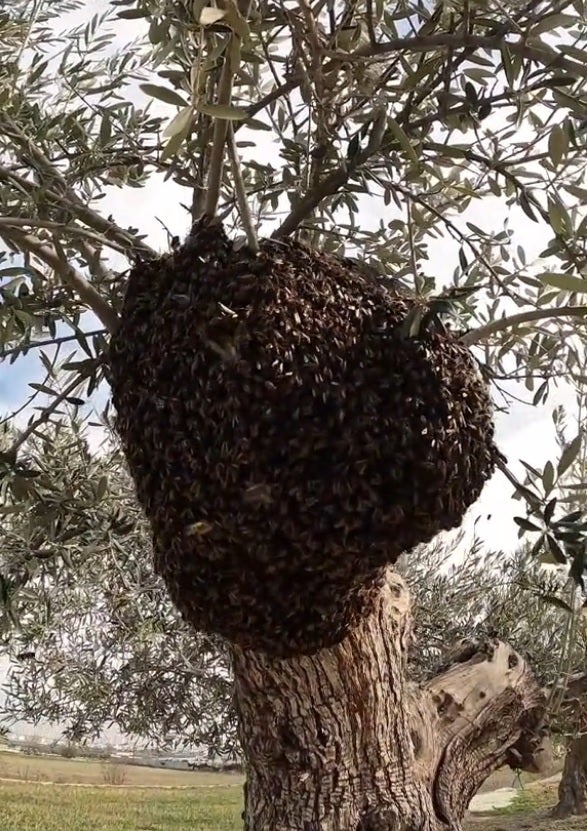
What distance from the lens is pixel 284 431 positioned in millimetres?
1525

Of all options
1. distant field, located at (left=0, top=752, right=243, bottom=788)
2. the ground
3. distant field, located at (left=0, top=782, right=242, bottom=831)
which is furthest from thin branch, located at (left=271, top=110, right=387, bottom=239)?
distant field, located at (left=0, top=782, right=242, bottom=831)

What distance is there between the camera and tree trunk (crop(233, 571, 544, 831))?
1.98m

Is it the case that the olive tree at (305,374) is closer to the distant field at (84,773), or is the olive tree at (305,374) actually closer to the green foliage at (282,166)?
the green foliage at (282,166)

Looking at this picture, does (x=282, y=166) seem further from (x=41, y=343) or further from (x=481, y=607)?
(x=481, y=607)

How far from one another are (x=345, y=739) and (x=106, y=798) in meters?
7.25

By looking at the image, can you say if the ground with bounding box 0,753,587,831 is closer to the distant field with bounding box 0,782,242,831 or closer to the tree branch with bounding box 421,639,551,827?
the distant field with bounding box 0,782,242,831

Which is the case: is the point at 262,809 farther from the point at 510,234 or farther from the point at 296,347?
the point at 510,234

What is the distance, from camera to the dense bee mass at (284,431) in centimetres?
152

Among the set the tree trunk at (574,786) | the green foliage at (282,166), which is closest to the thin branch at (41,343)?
the green foliage at (282,166)

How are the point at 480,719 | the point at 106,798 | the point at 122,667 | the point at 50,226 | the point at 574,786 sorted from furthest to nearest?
the point at 574,786 < the point at 106,798 < the point at 122,667 < the point at 480,719 < the point at 50,226

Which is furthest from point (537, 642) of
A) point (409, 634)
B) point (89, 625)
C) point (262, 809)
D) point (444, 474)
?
point (444, 474)

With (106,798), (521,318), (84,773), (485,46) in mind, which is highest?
(485,46)

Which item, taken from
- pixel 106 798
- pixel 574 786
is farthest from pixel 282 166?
pixel 574 786

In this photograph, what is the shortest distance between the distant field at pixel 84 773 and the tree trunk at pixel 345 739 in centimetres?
624
